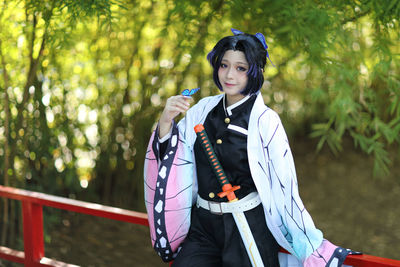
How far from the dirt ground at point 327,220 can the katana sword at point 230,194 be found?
220 centimetres

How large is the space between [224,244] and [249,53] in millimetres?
570

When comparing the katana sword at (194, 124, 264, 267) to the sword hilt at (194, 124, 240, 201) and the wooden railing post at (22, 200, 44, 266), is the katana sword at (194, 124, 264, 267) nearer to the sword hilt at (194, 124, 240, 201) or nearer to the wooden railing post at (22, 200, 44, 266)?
the sword hilt at (194, 124, 240, 201)

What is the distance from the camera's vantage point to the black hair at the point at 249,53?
134 cm

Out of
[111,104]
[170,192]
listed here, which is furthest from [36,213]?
[111,104]

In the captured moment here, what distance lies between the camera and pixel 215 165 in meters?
1.38

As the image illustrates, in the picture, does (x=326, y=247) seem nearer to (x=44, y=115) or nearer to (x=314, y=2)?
(x=314, y=2)

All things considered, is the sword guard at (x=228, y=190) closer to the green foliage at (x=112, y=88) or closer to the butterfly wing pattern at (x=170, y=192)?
the butterfly wing pattern at (x=170, y=192)

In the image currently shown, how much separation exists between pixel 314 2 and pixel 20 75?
1.92 m

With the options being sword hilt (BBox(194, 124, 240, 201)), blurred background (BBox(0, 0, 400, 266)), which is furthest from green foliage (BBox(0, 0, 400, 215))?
sword hilt (BBox(194, 124, 240, 201))

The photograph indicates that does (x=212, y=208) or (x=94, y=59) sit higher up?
(x=94, y=59)

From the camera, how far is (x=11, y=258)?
216 centimetres

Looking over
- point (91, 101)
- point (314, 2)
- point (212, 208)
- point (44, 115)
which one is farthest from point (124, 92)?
point (212, 208)

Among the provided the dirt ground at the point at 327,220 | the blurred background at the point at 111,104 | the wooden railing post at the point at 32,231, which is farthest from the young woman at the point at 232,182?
the dirt ground at the point at 327,220

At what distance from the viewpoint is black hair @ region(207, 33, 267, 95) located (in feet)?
4.40
